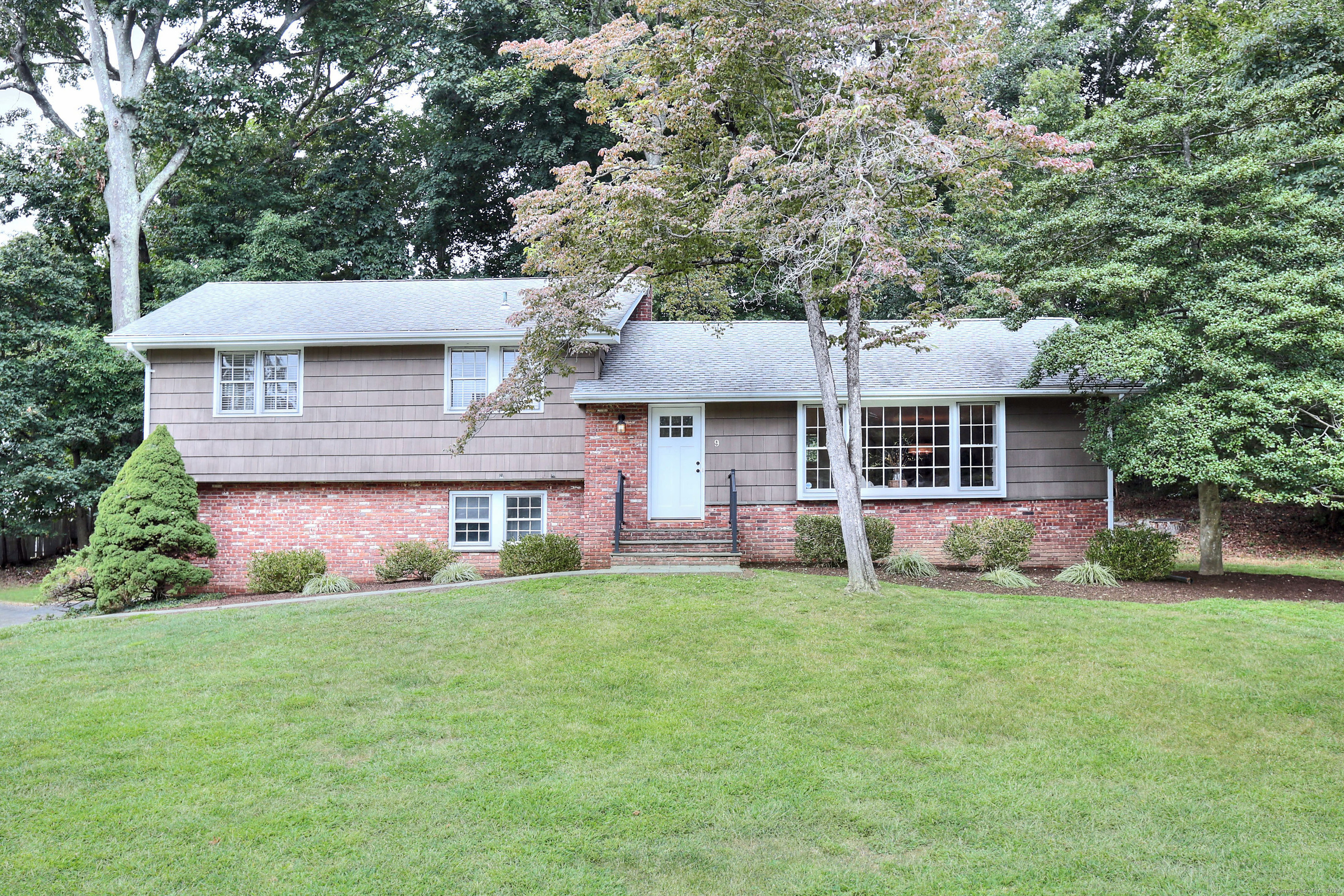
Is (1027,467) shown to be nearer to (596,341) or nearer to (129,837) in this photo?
(596,341)

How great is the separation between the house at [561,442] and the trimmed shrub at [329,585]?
1.50 m

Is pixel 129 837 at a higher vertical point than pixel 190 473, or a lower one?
lower

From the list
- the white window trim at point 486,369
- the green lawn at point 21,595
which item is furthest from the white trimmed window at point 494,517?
the green lawn at point 21,595

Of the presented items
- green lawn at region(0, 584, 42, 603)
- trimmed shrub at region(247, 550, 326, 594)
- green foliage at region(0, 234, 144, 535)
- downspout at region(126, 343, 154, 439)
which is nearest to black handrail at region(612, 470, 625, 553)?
trimmed shrub at region(247, 550, 326, 594)

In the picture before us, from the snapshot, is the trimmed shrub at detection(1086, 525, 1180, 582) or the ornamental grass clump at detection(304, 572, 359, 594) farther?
the ornamental grass clump at detection(304, 572, 359, 594)

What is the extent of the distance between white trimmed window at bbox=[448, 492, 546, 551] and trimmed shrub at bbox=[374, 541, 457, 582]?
77 centimetres

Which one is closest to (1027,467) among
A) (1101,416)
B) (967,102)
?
(1101,416)

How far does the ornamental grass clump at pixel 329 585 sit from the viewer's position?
11.8 metres

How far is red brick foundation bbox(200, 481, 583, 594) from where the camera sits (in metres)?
13.7

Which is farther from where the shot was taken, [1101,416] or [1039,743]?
[1101,416]

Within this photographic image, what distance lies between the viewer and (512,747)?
505cm

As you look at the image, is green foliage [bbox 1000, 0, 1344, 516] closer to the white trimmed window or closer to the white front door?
the white front door

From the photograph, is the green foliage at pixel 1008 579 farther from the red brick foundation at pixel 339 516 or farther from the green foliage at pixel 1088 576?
the red brick foundation at pixel 339 516

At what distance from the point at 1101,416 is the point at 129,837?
12.4 meters
